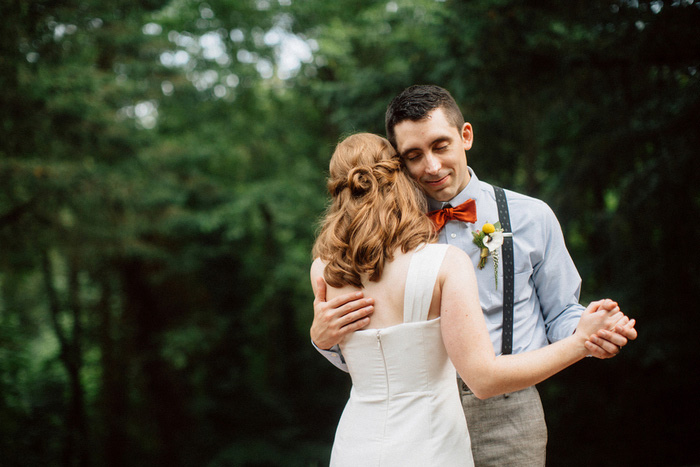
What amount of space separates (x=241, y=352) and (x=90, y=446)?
311 cm

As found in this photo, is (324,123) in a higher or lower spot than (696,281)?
higher

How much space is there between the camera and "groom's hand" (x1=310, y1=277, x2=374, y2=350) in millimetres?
1633

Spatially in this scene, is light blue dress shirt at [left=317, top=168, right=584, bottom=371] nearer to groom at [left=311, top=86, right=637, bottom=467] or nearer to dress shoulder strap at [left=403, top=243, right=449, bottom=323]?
groom at [left=311, top=86, right=637, bottom=467]

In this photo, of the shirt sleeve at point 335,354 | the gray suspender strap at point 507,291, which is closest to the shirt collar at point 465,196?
the gray suspender strap at point 507,291

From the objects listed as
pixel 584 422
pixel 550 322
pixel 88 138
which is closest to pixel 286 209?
pixel 88 138

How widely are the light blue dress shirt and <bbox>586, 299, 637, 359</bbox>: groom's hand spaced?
425 millimetres

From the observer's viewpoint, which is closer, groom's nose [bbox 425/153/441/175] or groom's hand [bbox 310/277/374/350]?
groom's hand [bbox 310/277/374/350]

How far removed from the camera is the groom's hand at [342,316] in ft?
5.36

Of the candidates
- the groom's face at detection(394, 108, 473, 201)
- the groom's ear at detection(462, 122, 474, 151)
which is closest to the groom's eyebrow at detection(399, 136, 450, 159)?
the groom's face at detection(394, 108, 473, 201)

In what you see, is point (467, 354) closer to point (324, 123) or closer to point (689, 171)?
point (689, 171)

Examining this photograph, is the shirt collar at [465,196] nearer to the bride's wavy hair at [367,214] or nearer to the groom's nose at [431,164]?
the groom's nose at [431,164]

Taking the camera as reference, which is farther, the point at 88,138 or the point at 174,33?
the point at 174,33

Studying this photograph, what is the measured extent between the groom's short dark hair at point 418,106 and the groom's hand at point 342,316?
0.65m

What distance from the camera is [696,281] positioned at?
4410 mm
